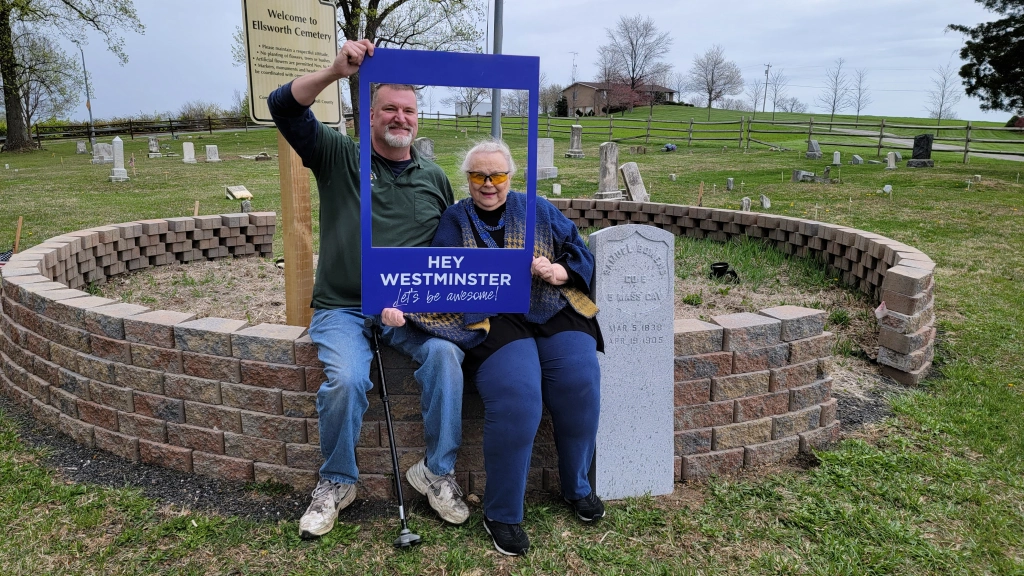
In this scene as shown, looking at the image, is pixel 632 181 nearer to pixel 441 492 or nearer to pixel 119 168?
pixel 441 492

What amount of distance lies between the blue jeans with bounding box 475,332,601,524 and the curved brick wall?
0.26 meters

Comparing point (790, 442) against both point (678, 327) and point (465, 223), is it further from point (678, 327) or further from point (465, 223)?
point (465, 223)

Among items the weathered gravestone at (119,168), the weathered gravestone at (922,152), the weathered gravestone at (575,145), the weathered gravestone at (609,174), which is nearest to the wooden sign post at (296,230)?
the weathered gravestone at (609,174)

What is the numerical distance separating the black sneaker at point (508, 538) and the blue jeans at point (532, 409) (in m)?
0.03

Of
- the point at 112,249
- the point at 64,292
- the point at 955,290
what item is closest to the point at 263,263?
the point at 112,249

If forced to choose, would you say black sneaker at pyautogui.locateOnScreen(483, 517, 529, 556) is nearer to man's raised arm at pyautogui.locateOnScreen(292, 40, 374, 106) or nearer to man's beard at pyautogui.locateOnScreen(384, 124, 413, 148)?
man's beard at pyautogui.locateOnScreen(384, 124, 413, 148)

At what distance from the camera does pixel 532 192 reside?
102 inches

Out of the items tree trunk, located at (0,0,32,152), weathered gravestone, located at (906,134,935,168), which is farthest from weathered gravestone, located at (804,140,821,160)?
tree trunk, located at (0,0,32,152)

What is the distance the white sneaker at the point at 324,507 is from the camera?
8.61ft

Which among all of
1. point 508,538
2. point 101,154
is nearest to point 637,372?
point 508,538

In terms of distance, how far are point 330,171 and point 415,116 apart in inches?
17.9

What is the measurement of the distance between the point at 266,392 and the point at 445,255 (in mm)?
1034

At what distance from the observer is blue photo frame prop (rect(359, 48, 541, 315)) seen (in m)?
2.53

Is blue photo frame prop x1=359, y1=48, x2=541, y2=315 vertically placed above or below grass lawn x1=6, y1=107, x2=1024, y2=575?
above
